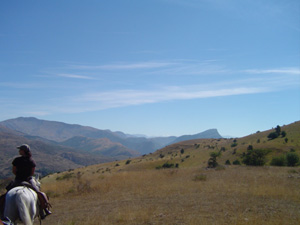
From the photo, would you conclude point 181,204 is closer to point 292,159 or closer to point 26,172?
point 26,172

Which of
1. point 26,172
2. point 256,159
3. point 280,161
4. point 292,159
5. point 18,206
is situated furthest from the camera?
point 280,161

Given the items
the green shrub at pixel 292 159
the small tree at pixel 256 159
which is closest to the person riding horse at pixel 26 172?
the small tree at pixel 256 159

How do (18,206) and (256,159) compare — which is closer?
(18,206)

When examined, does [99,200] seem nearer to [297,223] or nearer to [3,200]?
[3,200]

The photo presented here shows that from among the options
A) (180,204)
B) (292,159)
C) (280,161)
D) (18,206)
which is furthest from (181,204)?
(280,161)

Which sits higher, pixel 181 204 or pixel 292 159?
pixel 181 204

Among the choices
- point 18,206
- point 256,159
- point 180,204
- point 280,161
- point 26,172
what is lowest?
point 280,161

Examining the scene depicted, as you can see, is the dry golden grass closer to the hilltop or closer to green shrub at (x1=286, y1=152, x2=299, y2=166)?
the hilltop

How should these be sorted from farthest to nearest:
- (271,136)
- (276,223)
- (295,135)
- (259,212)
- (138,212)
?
1. (271,136)
2. (295,135)
3. (138,212)
4. (259,212)
5. (276,223)

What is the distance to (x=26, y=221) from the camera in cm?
530

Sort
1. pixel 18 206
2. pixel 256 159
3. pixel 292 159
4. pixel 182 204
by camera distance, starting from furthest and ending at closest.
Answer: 1. pixel 256 159
2. pixel 292 159
3. pixel 182 204
4. pixel 18 206

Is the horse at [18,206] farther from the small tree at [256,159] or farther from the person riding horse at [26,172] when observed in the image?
the small tree at [256,159]

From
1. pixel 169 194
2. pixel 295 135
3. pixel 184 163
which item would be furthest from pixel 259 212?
pixel 295 135

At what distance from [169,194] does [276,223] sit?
658cm
